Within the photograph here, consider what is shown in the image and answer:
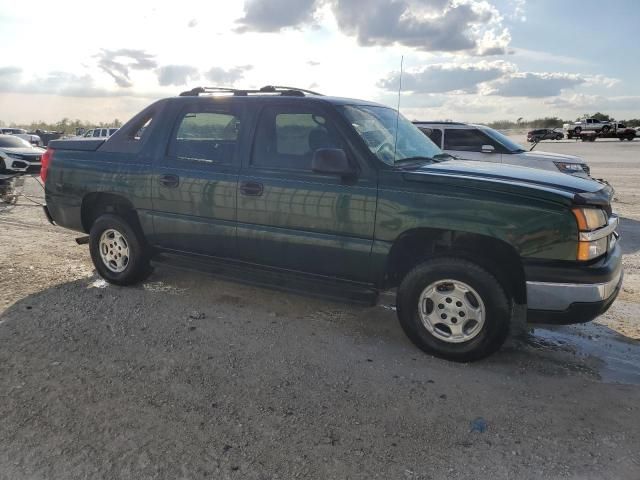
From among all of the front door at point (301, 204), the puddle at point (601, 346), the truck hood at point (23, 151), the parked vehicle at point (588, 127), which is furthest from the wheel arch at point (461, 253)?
the parked vehicle at point (588, 127)

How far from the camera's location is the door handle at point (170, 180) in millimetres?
4785

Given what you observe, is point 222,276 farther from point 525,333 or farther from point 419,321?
point 525,333

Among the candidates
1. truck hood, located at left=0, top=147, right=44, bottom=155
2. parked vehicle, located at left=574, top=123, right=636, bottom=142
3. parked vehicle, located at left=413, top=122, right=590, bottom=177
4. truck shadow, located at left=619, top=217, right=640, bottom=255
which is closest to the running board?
truck shadow, located at left=619, top=217, right=640, bottom=255

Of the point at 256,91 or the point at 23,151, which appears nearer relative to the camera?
the point at 256,91

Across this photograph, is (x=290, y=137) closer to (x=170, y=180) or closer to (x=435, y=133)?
(x=170, y=180)

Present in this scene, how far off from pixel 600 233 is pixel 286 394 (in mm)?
2377

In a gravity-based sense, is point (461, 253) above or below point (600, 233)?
below

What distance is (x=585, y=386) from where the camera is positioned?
3.59 meters

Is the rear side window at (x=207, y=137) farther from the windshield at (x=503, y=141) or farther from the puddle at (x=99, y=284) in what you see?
the windshield at (x=503, y=141)

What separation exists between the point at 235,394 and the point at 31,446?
1143 mm

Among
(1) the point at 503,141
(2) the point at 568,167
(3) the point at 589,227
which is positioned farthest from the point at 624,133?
(3) the point at 589,227

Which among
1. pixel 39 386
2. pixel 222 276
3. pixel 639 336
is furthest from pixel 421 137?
pixel 39 386

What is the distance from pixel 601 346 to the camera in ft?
14.0

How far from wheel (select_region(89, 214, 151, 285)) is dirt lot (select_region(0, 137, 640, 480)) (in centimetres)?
25
